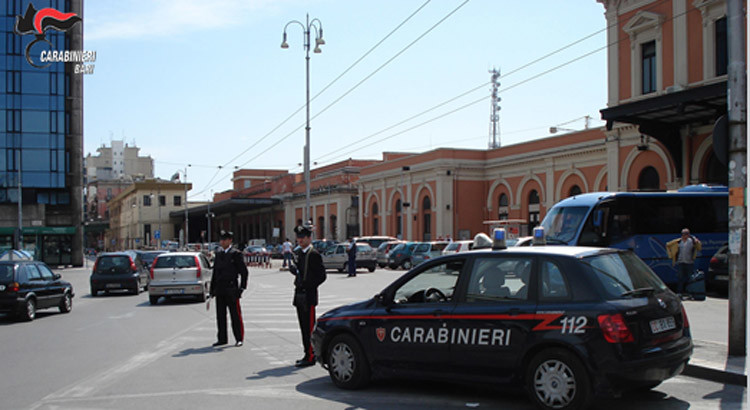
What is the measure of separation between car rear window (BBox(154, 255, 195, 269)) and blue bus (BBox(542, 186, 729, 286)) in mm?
10944

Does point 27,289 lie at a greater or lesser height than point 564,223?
lesser

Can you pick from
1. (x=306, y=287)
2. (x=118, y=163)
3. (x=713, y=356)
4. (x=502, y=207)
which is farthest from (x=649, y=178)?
(x=118, y=163)

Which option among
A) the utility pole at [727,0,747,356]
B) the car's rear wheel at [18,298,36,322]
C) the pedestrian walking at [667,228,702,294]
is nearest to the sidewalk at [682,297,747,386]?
the utility pole at [727,0,747,356]

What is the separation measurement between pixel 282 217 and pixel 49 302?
68765mm

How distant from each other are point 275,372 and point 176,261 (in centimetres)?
1177

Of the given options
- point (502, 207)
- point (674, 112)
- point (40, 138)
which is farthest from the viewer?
point (40, 138)

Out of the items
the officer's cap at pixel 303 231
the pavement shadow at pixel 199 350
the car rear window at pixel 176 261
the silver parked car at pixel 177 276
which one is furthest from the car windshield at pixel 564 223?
the officer's cap at pixel 303 231

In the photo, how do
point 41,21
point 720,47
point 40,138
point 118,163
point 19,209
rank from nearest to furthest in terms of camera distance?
point 720,47 < point 19,209 < point 41,21 < point 40,138 < point 118,163

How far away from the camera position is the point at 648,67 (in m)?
30.4

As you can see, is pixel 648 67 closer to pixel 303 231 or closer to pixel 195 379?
pixel 303 231

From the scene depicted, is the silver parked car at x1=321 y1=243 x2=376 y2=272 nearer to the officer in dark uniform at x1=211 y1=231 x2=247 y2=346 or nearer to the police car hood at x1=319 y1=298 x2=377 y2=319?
the officer in dark uniform at x1=211 y1=231 x2=247 y2=346

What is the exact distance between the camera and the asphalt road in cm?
715

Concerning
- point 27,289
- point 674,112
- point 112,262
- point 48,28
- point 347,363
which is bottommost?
point 347,363

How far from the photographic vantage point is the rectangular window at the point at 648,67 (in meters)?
Result: 30.1
